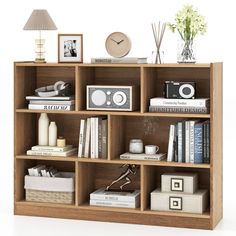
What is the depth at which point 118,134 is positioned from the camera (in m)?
5.71

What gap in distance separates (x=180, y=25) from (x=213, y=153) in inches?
37.7

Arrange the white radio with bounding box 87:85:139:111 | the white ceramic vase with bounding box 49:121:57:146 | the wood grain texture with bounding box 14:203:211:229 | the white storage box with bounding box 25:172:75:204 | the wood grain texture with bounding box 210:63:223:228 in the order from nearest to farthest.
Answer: the wood grain texture with bounding box 210:63:223:228
the wood grain texture with bounding box 14:203:211:229
the white radio with bounding box 87:85:139:111
the white storage box with bounding box 25:172:75:204
the white ceramic vase with bounding box 49:121:57:146

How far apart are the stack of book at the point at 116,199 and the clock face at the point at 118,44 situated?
1.03m

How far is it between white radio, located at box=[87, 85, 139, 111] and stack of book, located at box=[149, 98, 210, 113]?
0.53ft

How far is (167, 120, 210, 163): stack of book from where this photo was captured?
5.37 meters

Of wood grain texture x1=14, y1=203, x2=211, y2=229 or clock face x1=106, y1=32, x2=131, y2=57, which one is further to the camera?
clock face x1=106, y1=32, x2=131, y2=57

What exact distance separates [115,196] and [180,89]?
36.5 inches

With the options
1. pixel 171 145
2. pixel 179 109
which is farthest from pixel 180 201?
pixel 179 109

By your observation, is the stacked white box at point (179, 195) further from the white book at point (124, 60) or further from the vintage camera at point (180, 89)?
the white book at point (124, 60)

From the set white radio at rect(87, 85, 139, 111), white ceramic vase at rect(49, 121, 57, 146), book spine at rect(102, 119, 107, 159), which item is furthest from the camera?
white ceramic vase at rect(49, 121, 57, 146)

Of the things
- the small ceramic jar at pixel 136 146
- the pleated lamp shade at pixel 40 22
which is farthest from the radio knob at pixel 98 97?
the pleated lamp shade at pixel 40 22

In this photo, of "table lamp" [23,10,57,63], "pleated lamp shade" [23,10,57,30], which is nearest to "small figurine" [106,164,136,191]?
"table lamp" [23,10,57,63]

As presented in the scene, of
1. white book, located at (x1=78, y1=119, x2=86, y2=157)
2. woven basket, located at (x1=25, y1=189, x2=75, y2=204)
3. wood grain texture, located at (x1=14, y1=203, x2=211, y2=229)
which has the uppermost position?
white book, located at (x1=78, y1=119, x2=86, y2=157)

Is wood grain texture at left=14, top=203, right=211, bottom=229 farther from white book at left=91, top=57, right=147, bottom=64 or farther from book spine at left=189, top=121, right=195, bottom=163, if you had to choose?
white book at left=91, top=57, right=147, bottom=64
